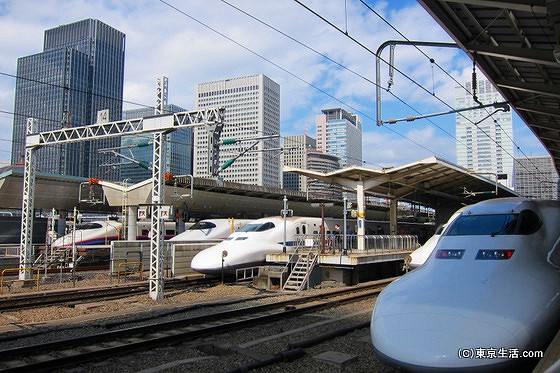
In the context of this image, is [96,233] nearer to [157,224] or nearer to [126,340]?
[157,224]

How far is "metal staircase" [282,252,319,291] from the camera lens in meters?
17.8

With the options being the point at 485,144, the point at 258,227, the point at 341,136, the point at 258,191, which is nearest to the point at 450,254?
the point at 258,227

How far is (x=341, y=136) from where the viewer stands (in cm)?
4150

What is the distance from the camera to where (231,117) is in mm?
27641

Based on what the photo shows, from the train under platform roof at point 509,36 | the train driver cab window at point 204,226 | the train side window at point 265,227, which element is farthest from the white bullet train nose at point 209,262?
the train under platform roof at point 509,36

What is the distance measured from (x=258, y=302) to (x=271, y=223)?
696 centimetres

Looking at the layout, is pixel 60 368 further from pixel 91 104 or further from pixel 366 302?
pixel 91 104

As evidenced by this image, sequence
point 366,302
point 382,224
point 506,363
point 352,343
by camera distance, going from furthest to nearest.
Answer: point 382,224 < point 366,302 < point 352,343 < point 506,363

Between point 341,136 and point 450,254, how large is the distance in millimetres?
34984

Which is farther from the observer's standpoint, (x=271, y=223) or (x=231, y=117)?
(x=231, y=117)

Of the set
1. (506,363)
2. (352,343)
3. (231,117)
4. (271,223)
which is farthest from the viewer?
(231,117)

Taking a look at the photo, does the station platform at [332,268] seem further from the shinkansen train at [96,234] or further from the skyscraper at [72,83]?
the shinkansen train at [96,234]

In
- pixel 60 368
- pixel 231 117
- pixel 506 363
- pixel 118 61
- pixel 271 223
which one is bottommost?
pixel 60 368

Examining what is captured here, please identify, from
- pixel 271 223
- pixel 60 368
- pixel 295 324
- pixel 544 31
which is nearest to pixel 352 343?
pixel 295 324
